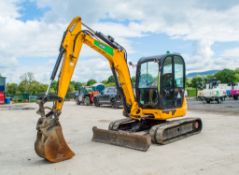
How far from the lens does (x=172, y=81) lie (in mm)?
8977

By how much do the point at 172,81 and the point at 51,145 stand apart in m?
4.46

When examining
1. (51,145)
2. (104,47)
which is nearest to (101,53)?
(104,47)

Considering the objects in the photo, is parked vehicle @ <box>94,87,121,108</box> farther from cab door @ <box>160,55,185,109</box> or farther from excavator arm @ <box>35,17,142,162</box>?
excavator arm @ <box>35,17,142,162</box>

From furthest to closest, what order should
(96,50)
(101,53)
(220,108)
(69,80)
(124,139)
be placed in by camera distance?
(220,108), (101,53), (96,50), (124,139), (69,80)

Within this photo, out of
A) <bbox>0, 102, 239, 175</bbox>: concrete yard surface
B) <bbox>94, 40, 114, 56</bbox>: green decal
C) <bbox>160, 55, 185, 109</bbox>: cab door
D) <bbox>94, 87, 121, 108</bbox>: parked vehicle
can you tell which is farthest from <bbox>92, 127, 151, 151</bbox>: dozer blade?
<bbox>94, 87, 121, 108</bbox>: parked vehicle

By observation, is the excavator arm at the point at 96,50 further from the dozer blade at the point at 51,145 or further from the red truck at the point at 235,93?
the red truck at the point at 235,93

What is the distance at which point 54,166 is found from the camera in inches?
233

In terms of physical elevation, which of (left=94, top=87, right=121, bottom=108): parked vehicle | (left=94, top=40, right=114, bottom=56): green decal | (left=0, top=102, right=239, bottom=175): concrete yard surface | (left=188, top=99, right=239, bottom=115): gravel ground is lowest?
(left=0, top=102, right=239, bottom=175): concrete yard surface

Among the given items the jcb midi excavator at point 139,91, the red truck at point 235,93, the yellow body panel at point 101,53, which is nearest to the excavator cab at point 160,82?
the jcb midi excavator at point 139,91

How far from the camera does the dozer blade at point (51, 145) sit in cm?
601

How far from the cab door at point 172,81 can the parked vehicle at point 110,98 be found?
12.3 metres

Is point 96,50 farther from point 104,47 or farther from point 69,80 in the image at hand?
point 69,80

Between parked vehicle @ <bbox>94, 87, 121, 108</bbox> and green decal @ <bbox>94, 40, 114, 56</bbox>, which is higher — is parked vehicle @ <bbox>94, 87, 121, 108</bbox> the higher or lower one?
the lower one

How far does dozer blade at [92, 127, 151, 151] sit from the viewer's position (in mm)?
7080
